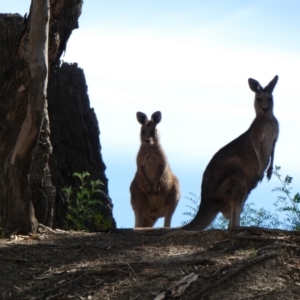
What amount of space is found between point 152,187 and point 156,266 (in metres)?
4.53

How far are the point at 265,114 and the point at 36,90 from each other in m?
3.55

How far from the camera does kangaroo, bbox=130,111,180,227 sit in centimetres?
→ 1048

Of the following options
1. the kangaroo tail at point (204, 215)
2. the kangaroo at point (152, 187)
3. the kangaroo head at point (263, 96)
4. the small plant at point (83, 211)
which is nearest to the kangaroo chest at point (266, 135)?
the kangaroo head at point (263, 96)

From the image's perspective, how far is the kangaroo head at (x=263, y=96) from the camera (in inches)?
378

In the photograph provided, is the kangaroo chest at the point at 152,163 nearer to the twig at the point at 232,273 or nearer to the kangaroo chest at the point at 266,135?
the kangaroo chest at the point at 266,135

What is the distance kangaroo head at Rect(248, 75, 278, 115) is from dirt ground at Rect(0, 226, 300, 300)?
306 centimetres

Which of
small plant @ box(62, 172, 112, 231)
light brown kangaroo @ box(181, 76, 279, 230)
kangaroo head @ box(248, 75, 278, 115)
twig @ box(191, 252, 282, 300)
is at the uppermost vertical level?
kangaroo head @ box(248, 75, 278, 115)

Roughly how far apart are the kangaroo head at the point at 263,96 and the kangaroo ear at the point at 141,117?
1.84m

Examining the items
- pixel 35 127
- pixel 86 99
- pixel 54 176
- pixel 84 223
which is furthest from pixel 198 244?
pixel 86 99

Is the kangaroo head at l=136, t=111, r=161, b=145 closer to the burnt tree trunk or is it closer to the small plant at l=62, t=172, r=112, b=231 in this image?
the burnt tree trunk

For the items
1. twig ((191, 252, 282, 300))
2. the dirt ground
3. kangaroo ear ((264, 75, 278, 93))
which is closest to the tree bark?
the dirt ground

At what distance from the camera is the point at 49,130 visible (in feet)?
25.6

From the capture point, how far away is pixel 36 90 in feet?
22.8

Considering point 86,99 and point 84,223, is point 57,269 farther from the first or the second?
point 86,99
